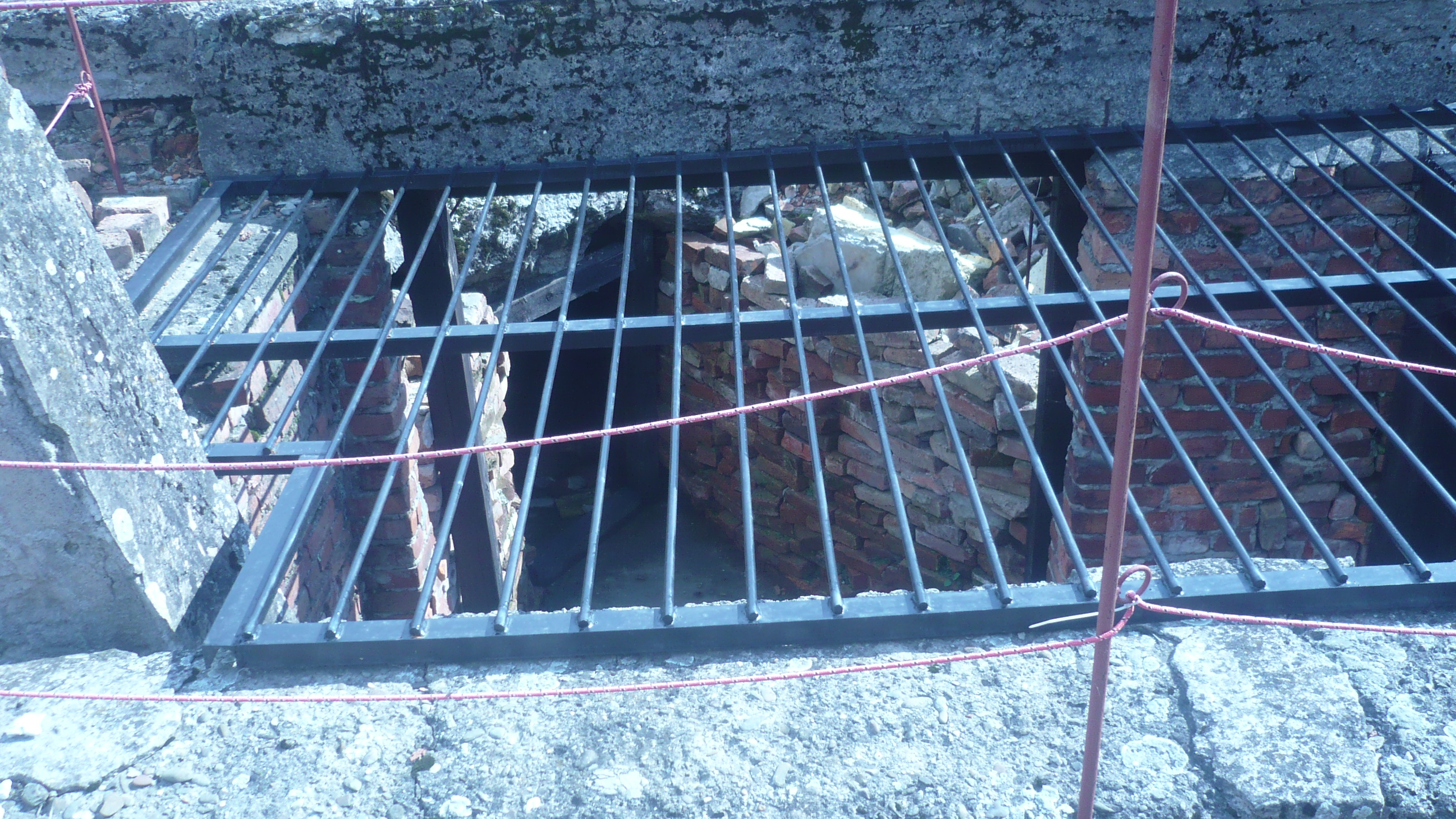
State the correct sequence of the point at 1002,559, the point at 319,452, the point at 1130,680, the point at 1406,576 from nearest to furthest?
the point at 1130,680, the point at 1406,576, the point at 319,452, the point at 1002,559

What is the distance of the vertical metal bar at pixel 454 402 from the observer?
11.1ft

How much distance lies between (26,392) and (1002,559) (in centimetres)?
377

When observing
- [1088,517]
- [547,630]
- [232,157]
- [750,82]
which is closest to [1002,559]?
[1088,517]

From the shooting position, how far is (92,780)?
4.90ft

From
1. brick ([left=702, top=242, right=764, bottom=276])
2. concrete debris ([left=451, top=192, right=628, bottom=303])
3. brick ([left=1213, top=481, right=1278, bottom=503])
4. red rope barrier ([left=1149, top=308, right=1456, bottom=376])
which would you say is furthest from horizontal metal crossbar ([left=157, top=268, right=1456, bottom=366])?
brick ([left=702, top=242, right=764, bottom=276])

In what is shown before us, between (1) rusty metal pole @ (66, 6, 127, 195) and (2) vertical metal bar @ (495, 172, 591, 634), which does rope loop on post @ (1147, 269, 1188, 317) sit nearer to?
(2) vertical metal bar @ (495, 172, 591, 634)

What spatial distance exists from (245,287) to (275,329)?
0.27 m

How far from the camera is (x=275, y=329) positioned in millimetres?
2412

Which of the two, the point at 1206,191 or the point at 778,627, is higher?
the point at 1206,191

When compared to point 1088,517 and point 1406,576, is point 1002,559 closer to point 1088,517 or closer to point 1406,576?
point 1088,517

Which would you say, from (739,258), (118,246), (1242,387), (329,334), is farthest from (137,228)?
(1242,387)

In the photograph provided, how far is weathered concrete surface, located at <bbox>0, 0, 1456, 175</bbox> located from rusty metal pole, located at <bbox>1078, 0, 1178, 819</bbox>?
1.90 meters

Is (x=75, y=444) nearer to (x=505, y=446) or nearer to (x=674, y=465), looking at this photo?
(x=505, y=446)

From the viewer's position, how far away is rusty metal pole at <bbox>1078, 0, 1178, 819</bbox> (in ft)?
3.63
